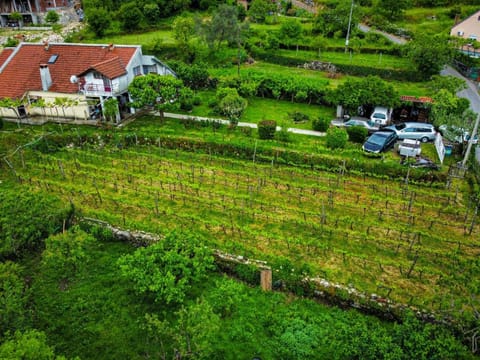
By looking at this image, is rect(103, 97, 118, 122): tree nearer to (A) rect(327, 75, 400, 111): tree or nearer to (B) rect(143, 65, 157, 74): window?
(B) rect(143, 65, 157, 74): window

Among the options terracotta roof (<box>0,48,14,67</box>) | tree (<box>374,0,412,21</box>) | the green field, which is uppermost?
tree (<box>374,0,412,21</box>)

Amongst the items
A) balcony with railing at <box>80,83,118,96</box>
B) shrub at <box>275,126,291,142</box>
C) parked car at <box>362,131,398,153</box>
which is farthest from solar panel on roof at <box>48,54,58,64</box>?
parked car at <box>362,131,398,153</box>

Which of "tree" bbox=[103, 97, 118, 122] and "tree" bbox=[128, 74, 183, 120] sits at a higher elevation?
"tree" bbox=[128, 74, 183, 120]

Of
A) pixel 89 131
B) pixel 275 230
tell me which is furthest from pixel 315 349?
pixel 89 131

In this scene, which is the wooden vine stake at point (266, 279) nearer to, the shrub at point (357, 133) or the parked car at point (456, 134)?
the shrub at point (357, 133)

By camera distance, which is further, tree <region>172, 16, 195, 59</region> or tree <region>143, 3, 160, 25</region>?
tree <region>143, 3, 160, 25</region>

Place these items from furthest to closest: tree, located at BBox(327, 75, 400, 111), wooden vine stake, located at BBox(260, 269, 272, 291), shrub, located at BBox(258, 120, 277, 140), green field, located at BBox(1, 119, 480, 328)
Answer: tree, located at BBox(327, 75, 400, 111) < shrub, located at BBox(258, 120, 277, 140) < green field, located at BBox(1, 119, 480, 328) < wooden vine stake, located at BBox(260, 269, 272, 291)

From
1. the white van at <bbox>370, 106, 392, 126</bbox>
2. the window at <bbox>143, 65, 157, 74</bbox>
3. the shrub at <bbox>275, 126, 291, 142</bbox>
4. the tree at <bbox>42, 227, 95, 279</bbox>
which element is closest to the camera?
the tree at <bbox>42, 227, 95, 279</bbox>

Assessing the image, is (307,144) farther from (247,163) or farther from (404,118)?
(404,118)
